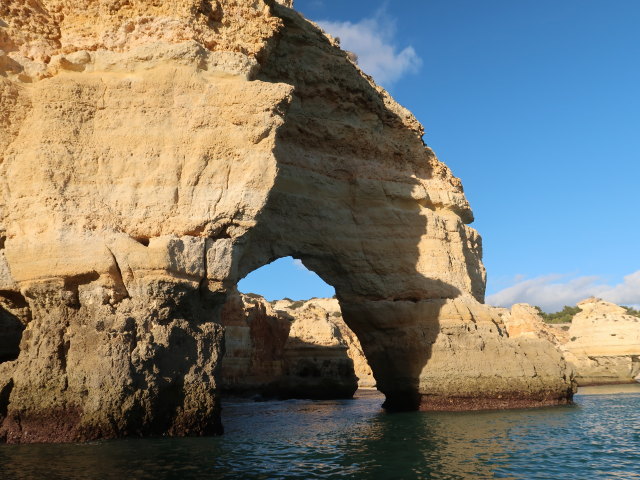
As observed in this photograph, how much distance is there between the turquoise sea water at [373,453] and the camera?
8156 millimetres

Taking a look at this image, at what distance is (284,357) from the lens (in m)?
30.7

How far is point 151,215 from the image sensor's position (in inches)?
475

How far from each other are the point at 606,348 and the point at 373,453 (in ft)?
105

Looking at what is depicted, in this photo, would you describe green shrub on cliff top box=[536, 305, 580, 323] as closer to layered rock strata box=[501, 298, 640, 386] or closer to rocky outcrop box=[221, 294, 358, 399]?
layered rock strata box=[501, 298, 640, 386]

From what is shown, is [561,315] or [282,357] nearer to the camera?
[282,357]

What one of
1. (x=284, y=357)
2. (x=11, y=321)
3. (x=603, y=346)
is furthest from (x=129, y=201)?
(x=603, y=346)

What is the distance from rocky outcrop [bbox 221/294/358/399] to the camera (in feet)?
93.5

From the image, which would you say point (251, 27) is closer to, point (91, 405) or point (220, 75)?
point (220, 75)

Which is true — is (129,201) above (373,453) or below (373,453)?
above

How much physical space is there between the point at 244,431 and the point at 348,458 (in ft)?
15.4

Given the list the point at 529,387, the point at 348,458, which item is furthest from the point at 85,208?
the point at 529,387

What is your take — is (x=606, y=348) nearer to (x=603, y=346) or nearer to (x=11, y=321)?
(x=603, y=346)

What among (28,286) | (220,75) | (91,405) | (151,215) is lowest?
(91,405)

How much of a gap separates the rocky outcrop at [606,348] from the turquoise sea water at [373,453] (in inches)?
975
